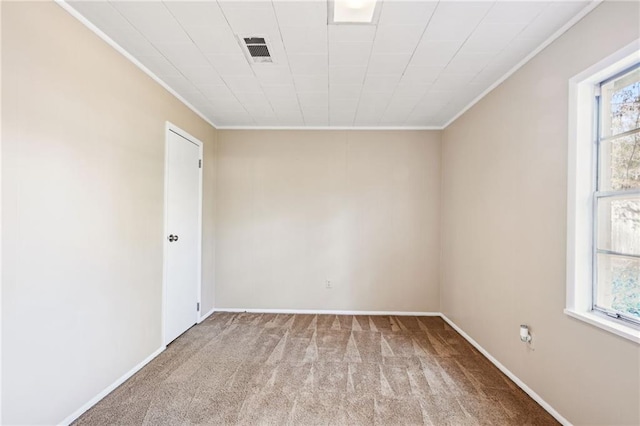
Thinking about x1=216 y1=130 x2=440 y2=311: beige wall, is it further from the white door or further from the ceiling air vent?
the ceiling air vent

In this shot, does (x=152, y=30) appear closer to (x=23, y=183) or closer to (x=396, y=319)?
(x=23, y=183)

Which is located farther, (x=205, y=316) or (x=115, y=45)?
(x=205, y=316)

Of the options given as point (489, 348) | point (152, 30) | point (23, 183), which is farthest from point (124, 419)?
point (489, 348)

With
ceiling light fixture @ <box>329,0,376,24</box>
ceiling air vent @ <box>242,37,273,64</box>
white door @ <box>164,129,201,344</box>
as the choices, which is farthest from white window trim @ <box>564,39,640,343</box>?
white door @ <box>164,129,201,344</box>

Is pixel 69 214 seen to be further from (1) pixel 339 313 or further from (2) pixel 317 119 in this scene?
(1) pixel 339 313

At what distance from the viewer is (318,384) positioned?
8.13 feet

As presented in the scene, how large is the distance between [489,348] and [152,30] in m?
3.78

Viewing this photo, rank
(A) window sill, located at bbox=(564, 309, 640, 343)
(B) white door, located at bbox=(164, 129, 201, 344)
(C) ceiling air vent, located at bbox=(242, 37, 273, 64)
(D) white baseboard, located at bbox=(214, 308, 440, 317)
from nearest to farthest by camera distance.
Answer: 1. (A) window sill, located at bbox=(564, 309, 640, 343)
2. (C) ceiling air vent, located at bbox=(242, 37, 273, 64)
3. (B) white door, located at bbox=(164, 129, 201, 344)
4. (D) white baseboard, located at bbox=(214, 308, 440, 317)

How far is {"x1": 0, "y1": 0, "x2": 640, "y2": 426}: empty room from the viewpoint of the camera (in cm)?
171

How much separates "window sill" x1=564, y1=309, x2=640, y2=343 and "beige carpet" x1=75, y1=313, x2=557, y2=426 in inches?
29.8

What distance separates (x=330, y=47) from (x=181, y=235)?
96.4 inches

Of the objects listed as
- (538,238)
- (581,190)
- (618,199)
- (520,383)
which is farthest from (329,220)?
(618,199)

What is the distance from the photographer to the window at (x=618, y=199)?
5.51 ft

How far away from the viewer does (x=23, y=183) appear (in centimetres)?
164
